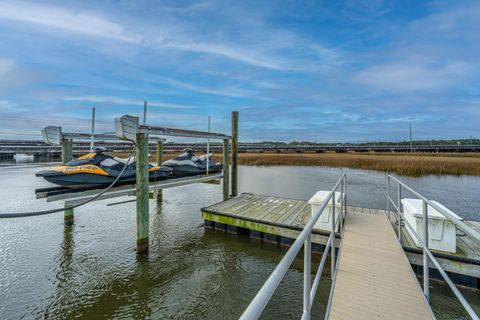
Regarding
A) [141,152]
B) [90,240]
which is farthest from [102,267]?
[141,152]

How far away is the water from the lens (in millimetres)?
3928

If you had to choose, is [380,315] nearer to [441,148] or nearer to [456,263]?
[456,263]

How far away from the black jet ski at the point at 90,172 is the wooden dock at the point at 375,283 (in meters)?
5.84

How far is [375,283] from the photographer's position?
2.93 m

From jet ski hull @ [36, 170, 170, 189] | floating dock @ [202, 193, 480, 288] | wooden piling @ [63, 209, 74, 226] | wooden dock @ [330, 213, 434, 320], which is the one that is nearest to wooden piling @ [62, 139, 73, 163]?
wooden piling @ [63, 209, 74, 226]

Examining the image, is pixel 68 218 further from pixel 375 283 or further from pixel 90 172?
pixel 375 283

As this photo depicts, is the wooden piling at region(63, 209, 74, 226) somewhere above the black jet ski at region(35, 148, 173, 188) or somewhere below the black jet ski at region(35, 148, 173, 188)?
below

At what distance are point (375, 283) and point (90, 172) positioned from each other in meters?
6.42

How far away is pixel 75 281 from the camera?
15.3ft

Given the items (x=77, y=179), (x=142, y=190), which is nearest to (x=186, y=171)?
(x=142, y=190)

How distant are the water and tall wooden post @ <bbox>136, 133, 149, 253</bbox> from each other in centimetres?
46

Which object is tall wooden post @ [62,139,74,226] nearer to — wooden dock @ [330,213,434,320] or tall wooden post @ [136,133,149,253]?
tall wooden post @ [136,133,149,253]

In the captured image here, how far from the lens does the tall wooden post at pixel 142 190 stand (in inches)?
212

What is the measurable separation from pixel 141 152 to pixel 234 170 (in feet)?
17.2
